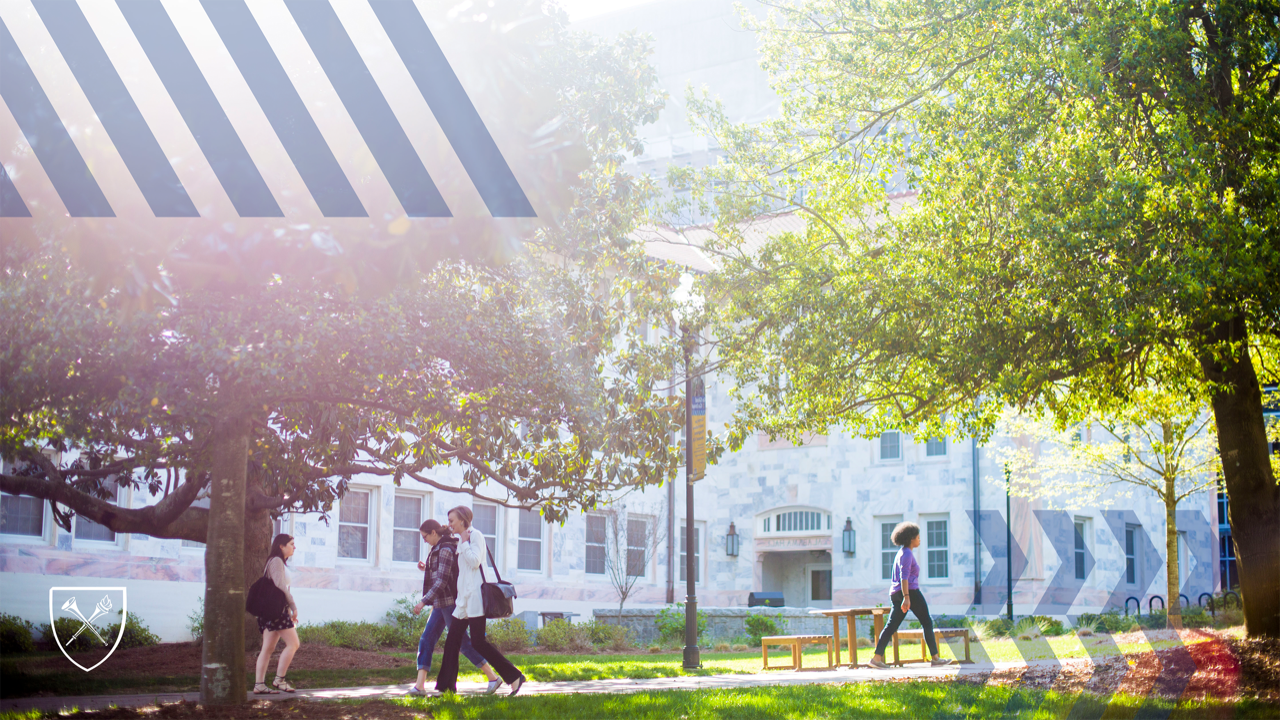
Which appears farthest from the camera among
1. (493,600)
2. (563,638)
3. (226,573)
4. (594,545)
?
(594,545)

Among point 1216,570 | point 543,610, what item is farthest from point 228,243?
point 1216,570

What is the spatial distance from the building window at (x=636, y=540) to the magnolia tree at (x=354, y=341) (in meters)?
16.6

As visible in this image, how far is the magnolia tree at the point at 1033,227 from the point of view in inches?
343

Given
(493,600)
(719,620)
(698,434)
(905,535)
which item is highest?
(698,434)

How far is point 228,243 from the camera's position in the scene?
7762 millimetres

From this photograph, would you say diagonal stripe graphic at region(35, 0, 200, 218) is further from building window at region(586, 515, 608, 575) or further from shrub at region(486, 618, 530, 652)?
building window at region(586, 515, 608, 575)

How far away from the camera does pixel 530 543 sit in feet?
88.5

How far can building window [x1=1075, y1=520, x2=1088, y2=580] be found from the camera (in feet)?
103

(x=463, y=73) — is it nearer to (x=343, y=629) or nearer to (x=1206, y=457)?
(x=343, y=629)

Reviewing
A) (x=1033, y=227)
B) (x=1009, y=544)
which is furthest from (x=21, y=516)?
(x=1009, y=544)

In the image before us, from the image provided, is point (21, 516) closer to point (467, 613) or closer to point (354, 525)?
point (354, 525)

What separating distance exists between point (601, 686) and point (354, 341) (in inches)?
205

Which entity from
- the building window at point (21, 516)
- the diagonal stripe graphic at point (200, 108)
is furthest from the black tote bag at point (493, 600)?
the building window at point (21, 516)

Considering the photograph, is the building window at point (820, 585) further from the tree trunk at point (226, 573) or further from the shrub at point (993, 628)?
the tree trunk at point (226, 573)
